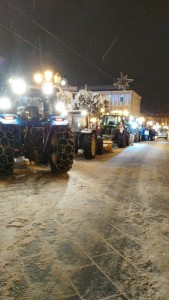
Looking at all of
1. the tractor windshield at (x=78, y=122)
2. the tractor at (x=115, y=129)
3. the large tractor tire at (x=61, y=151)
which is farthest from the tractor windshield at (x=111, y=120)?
the large tractor tire at (x=61, y=151)

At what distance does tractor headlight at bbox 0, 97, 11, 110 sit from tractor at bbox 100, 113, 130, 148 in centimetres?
1243

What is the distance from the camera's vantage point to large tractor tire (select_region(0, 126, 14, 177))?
298 inches

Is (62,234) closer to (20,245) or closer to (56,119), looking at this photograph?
(20,245)

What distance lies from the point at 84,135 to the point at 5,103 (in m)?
5.73

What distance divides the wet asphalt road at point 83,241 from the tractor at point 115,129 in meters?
13.6

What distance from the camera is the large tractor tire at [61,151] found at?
8.45 metres

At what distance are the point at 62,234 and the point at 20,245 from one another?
23.6 inches

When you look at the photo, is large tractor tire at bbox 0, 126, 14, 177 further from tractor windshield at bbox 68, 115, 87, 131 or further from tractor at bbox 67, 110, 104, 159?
tractor windshield at bbox 68, 115, 87, 131

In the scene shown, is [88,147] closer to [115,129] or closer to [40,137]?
[40,137]

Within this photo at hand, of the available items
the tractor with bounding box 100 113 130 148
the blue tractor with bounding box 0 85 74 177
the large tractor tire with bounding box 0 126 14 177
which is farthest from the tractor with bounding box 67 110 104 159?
the tractor with bounding box 100 113 130 148

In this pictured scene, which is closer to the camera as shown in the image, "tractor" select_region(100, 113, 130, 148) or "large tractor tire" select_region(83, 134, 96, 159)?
"large tractor tire" select_region(83, 134, 96, 159)

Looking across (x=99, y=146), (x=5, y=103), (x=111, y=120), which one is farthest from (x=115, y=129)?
(x=5, y=103)

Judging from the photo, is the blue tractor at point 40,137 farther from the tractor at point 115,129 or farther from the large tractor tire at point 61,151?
the tractor at point 115,129

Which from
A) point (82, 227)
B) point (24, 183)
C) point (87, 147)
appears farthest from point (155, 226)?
point (87, 147)
